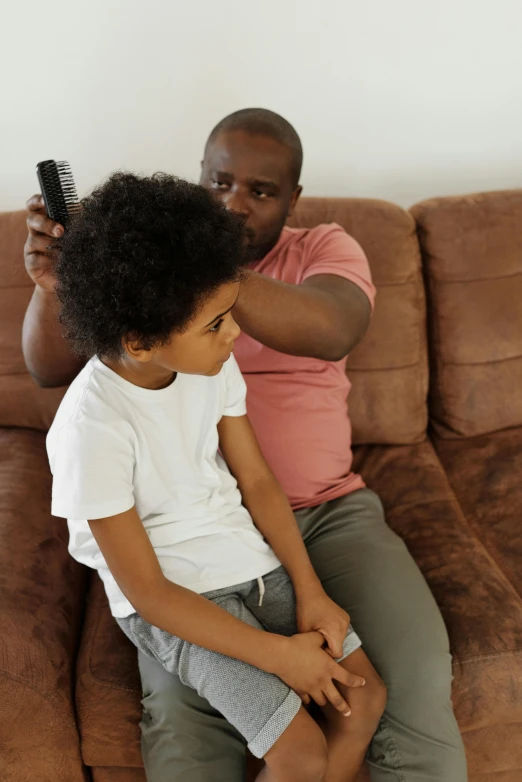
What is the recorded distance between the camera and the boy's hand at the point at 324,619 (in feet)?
3.58

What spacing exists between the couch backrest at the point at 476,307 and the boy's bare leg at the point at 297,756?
3.07 feet

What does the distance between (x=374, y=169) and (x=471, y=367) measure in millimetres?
610

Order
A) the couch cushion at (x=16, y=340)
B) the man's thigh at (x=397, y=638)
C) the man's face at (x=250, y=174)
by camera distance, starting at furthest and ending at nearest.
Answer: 1. the couch cushion at (x=16, y=340)
2. the man's face at (x=250, y=174)
3. the man's thigh at (x=397, y=638)

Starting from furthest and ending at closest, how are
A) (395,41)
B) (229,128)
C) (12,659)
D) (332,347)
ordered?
(395,41), (229,128), (332,347), (12,659)

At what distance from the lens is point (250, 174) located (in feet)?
4.45

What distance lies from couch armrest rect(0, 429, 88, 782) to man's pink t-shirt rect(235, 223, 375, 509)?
45 cm

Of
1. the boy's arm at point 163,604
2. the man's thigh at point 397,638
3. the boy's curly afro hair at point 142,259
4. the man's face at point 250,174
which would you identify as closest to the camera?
the boy's curly afro hair at point 142,259

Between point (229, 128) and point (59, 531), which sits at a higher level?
point (229, 128)

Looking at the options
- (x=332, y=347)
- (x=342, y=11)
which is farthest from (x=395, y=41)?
(x=332, y=347)

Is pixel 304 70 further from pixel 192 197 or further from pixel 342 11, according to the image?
pixel 192 197

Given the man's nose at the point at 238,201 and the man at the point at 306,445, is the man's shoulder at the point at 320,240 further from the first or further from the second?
the man's nose at the point at 238,201

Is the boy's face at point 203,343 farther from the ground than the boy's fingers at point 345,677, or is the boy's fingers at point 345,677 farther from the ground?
the boy's face at point 203,343

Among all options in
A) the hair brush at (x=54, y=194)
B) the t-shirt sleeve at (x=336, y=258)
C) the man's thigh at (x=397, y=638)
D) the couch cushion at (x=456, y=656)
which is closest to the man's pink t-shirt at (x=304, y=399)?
the t-shirt sleeve at (x=336, y=258)

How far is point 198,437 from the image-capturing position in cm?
116
